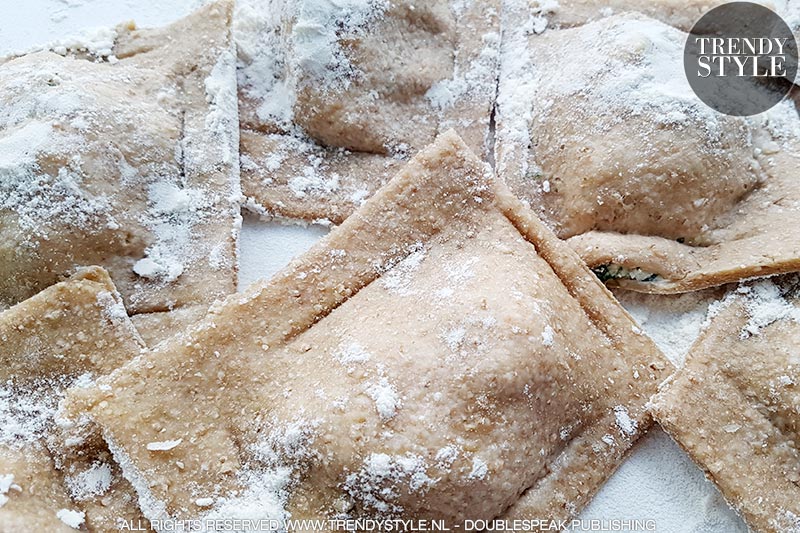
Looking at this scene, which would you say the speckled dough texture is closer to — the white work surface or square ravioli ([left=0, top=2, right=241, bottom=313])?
the white work surface

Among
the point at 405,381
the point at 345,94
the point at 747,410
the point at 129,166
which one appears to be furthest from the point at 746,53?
the point at 129,166

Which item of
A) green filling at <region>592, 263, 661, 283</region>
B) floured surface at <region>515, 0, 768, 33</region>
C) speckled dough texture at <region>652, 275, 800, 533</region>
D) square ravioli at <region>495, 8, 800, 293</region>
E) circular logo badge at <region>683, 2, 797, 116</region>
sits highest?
floured surface at <region>515, 0, 768, 33</region>

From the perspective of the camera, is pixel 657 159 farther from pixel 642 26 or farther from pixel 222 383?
pixel 222 383

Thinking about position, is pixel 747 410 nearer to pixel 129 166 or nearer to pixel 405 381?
pixel 405 381

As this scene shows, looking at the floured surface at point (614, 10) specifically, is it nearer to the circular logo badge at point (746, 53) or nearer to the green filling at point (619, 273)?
the circular logo badge at point (746, 53)

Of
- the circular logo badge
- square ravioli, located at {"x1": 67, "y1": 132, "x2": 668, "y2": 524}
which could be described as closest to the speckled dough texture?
square ravioli, located at {"x1": 67, "y1": 132, "x2": 668, "y2": 524}

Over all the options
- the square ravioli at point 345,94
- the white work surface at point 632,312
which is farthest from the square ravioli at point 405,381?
the square ravioli at point 345,94
